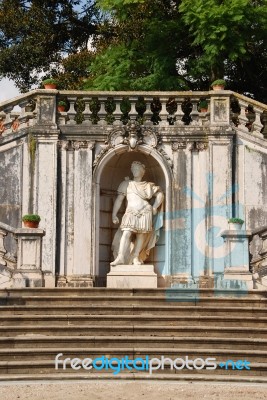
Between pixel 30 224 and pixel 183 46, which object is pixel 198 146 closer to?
pixel 30 224

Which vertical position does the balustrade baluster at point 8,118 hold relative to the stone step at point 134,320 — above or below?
above

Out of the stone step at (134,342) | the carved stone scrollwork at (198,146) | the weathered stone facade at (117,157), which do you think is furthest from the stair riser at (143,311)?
the carved stone scrollwork at (198,146)

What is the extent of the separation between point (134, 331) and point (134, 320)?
392 millimetres

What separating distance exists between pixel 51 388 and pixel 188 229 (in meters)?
6.83

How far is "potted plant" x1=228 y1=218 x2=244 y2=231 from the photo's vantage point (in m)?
15.4

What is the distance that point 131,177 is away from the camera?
17422mm

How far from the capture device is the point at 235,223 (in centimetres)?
1544

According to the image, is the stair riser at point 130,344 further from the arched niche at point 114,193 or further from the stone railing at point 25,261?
the arched niche at point 114,193

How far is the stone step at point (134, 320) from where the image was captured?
12.9m

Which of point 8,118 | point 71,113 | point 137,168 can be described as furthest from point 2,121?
point 137,168

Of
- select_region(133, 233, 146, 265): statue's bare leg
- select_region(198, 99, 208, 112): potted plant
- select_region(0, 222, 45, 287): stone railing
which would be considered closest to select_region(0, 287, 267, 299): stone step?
select_region(0, 222, 45, 287): stone railing

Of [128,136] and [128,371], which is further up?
[128,136]

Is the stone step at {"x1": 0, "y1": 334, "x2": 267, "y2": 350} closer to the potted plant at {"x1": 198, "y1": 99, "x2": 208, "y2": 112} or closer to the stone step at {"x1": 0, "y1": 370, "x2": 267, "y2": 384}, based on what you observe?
the stone step at {"x1": 0, "y1": 370, "x2": 267, "y2": 384}

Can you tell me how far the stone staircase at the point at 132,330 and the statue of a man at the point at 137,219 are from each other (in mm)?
2569
